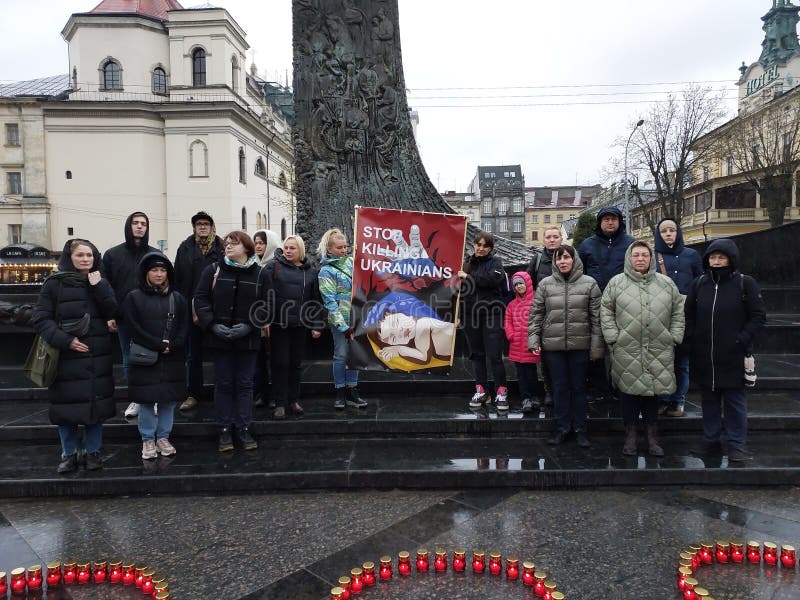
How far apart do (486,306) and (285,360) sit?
2.17 m

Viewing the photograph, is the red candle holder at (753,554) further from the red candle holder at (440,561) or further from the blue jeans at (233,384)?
the blue jeans at (233,384)

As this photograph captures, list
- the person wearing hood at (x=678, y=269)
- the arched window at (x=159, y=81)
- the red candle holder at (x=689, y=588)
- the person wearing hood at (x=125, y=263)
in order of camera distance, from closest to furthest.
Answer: the red candle holder at (x=689, y=588), the person wearing hood at (x=125, y=263), the person wearing hood at (x=678, y=269), the arched window at (x=159, y=81)

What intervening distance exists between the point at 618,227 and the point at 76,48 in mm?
49713

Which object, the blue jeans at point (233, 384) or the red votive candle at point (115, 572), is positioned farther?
the blue jeans at point (233, 384)

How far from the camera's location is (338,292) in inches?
230

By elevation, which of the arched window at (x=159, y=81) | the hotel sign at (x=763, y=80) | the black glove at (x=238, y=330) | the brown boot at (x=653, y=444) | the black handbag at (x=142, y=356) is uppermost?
the hotel sign at (x=763, y=80)

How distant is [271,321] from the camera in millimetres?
5406

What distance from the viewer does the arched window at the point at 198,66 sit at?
4341 cm

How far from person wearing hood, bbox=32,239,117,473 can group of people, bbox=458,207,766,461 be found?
11.6 ft

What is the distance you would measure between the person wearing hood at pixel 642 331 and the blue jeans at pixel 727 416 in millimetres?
508

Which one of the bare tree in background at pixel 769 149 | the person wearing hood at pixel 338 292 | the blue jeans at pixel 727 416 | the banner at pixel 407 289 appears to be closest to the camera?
the blue jeans at pixel 727 416

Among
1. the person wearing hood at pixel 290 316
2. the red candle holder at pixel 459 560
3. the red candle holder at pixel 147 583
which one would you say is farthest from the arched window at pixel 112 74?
the red candle holder at pixel 459 560

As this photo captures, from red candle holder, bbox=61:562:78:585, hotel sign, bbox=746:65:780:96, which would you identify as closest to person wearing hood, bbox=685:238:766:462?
red candle holder, bbox=61:562:78:585

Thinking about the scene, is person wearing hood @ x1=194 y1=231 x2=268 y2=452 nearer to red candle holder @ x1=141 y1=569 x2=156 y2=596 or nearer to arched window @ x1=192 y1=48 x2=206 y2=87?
red candle holder @ x1=141 y1=569 x2=156 y2=596
